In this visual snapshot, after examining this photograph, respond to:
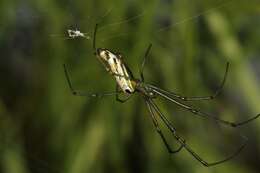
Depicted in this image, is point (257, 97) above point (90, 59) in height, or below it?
below

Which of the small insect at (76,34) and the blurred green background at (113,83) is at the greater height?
the blurred green background at (113,83)

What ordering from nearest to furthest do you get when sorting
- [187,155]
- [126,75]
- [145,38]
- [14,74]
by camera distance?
[126,75]
[145,38]
[187,155]
[14,74]

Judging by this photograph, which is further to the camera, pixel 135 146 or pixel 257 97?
pixel 135 146

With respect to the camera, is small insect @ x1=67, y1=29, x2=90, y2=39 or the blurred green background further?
the blurred green background

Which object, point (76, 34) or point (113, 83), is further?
point (113, 83)

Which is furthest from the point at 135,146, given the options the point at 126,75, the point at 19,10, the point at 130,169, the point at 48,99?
the point at 126,75

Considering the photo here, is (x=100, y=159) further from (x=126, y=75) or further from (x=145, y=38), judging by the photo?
(x=126, y=75)

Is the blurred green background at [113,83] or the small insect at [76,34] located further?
the blurred green background at [113,83]

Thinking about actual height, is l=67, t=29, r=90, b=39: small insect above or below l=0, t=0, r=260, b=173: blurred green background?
below
